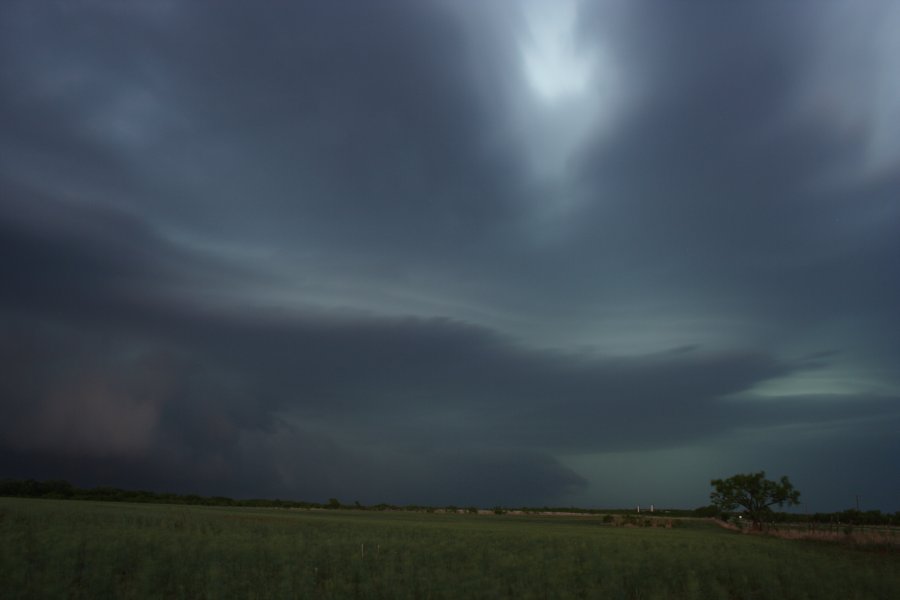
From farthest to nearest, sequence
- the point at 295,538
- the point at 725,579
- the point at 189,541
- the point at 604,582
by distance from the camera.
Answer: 1. the point at 295,538
2. the point at 189,541
3. the point at 725,579
4. the point at 604,582

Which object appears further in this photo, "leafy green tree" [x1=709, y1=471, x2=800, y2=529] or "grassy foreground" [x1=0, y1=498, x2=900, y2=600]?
"leafy green tree" [x1=709, y1=471, x2=800, y2=529]

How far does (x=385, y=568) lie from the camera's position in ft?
112

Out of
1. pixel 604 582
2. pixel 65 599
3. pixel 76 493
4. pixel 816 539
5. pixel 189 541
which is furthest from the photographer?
pixel 76 493

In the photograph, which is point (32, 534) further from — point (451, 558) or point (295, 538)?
point (451, 558)

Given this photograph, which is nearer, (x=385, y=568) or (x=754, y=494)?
(x=385, y=568)

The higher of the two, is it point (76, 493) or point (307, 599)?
point (76, 493)

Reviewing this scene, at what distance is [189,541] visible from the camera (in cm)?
4012

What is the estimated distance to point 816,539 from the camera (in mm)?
64188

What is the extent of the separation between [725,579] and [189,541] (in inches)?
1233

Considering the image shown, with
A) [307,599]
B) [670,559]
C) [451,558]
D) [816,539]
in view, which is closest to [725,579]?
[670,559]

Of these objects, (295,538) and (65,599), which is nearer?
(65,599)

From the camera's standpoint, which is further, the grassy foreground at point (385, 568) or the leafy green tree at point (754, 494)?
the leafy green tree at point (754, 494)

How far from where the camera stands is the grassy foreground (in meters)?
28.0

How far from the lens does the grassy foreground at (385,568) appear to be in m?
28.0
